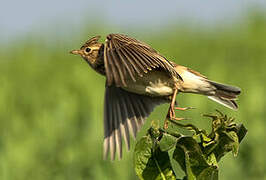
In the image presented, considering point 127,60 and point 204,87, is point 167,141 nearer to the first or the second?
point 127,60

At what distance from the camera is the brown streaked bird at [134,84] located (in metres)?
4.43

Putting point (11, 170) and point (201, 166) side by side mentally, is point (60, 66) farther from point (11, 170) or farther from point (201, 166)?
point (201, 166)

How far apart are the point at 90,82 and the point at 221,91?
5168 millimetres

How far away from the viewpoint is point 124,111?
17.6 feet

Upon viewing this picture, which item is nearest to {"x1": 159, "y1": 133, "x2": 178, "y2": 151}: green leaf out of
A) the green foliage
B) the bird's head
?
the green foliage

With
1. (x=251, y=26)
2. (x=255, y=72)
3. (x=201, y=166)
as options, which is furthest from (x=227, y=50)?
(x=201, y=166)

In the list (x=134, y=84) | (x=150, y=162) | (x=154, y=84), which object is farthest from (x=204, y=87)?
(x=150, y=162)

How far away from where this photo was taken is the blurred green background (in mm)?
8078

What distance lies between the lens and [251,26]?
44.0 feet

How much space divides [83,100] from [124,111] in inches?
180

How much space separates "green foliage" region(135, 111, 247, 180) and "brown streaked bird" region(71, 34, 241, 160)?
65 cm

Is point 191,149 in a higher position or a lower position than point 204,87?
higher

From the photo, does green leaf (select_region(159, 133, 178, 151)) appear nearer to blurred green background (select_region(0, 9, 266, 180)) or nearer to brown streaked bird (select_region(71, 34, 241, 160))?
brown streaked bird (select_region(71, 34, 241, 160))

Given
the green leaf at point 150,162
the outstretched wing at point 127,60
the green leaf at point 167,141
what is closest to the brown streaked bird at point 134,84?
the outstretched wing at point 127,60
